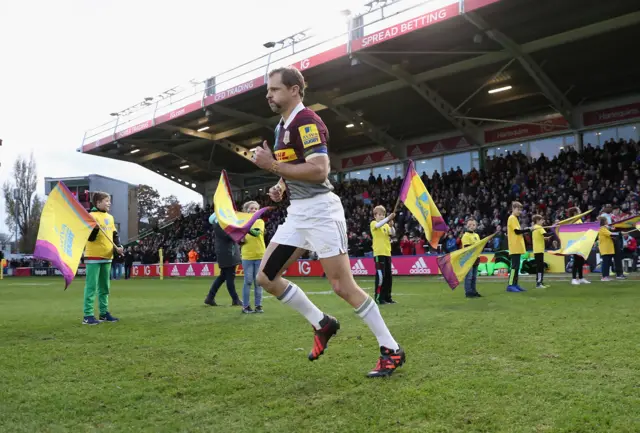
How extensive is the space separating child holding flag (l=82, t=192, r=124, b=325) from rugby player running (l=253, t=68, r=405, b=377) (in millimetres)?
4890

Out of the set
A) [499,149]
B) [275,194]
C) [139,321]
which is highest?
[499,149]

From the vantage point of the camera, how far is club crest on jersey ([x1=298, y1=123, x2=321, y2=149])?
407 cm

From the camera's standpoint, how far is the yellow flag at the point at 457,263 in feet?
34.9

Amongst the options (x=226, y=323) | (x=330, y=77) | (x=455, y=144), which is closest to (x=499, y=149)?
(x=455, y=144)

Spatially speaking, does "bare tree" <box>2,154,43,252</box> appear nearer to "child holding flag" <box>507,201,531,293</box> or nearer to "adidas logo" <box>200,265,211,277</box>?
"adidas logo" <box>200,265,211,277</box>

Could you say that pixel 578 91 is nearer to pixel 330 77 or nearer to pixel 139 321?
pixel 330 77

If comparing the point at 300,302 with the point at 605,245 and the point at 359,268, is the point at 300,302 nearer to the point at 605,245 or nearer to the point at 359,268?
the point at 605,245

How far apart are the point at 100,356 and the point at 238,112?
27455 millimetres

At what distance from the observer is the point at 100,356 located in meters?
5.27

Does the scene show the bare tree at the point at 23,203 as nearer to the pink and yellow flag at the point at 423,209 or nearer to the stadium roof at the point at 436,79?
the stadium roof at the point at 436,79

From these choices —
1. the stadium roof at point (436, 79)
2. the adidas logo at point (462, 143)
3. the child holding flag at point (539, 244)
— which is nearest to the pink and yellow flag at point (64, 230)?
the child holding flag at point (539, 244)

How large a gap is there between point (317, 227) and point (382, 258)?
22.6 ft

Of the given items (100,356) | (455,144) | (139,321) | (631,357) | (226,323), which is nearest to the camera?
(631,357)

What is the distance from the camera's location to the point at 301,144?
4141 millimetres
